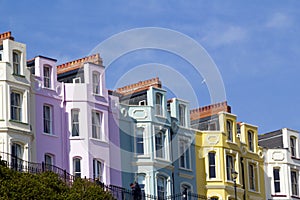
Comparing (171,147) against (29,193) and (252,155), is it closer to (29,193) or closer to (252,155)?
(252,155)

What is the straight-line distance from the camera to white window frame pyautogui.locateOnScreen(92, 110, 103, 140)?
290ft

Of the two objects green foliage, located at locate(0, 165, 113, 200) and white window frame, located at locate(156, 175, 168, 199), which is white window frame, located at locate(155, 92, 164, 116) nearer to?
white window frame, located at locate(156, 175, 168, 199)

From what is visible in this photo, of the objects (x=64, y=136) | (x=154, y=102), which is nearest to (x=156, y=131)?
(x=154, y=102)

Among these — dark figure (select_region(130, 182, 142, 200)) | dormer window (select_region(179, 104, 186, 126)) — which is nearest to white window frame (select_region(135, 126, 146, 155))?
dormer window (select_region(179, 104, 186, 126))

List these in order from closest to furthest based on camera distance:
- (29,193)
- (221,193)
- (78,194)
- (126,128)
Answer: (29,193)
(78,194)
(126,128)
(221,193)

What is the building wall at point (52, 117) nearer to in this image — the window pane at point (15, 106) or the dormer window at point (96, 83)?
the window pane at point (15, 106)

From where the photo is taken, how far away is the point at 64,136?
3415 inches

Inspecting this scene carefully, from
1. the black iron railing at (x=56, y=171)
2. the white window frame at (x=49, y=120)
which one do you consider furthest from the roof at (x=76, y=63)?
the black iron railing at (x=56, y=171)

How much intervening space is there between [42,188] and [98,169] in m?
14.4

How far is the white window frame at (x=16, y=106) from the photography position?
81.9 m

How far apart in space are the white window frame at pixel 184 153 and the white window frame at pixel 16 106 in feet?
56.9

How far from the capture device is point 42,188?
7394 centimetres

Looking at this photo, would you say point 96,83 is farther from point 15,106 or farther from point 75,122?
point 15,106

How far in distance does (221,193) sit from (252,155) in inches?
267
